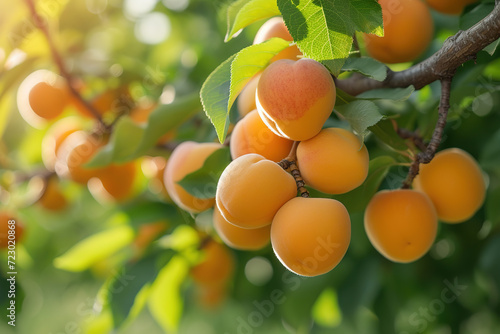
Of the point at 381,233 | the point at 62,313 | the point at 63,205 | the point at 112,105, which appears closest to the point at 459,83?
the point at 381,233

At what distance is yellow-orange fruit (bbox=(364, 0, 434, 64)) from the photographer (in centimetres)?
91

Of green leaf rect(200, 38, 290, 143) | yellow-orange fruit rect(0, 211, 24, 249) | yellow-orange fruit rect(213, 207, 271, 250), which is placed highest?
green leaf rect(200, 38, 290, 143)

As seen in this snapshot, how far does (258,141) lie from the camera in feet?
2.50

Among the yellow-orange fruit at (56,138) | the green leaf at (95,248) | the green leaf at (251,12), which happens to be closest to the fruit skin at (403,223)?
the green leaf at (251,12)

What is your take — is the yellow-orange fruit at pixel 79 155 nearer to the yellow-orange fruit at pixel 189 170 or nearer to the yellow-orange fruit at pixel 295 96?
the yellow-orange fruit at pixel 189 170

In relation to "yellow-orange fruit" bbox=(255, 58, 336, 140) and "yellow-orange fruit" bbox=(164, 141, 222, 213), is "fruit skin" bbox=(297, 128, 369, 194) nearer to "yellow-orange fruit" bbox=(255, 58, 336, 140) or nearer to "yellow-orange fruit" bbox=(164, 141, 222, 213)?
"yellow-orange fruit" bbox=(255, 58, 336, 140)

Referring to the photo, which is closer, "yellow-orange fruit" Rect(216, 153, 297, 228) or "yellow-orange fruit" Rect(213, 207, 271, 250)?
"yellow-orange fruit" Rect(216, 153, 297, 228)

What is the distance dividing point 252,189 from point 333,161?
0.42 ft

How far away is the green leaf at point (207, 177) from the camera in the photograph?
2.75 ft

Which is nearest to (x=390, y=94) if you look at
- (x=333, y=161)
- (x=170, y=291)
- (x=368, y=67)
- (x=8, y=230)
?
(x=368, y=67)

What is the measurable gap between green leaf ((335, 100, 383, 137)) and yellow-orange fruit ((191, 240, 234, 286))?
2.53 feet

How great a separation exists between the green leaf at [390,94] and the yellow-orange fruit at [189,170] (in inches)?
11.2

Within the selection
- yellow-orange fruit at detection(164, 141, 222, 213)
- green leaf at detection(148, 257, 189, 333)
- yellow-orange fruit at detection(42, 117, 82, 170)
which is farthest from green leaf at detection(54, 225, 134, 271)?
yellow-orange fruit at detection(164, 141, 222, 213)

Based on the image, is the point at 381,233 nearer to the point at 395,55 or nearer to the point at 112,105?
the point at 395,55
